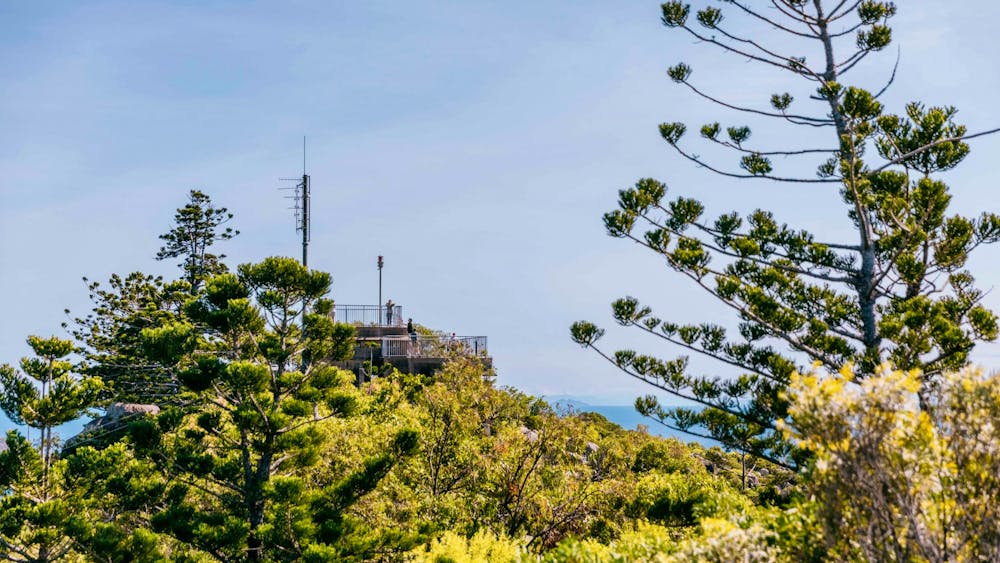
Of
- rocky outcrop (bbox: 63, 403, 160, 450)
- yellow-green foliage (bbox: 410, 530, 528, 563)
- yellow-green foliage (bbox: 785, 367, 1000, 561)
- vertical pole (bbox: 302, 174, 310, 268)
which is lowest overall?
yellow-green foliage (bbox: 410, 530, 528, 563)

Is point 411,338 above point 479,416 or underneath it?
above

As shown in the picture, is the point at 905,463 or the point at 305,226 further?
the point at 305,226

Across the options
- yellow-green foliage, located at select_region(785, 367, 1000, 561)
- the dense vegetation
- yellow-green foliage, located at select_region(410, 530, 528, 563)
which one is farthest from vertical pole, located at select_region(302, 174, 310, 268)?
yellow-green foliage, located at select_region(785, 367, 1000, 561)

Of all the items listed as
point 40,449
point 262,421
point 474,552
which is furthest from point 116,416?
point 474,552

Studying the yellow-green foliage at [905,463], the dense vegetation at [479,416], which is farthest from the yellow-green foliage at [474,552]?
the yellow-green foliage at [905,463]

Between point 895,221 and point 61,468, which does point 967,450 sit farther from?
point 61,468

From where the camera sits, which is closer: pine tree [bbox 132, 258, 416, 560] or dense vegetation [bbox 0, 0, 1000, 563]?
dense vegetation [bbox 0, 0, 1000, 563]

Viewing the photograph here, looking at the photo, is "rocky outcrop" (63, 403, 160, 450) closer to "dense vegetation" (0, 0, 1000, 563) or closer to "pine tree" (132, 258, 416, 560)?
"dense vegetation" (0, 0, 1000, 563)

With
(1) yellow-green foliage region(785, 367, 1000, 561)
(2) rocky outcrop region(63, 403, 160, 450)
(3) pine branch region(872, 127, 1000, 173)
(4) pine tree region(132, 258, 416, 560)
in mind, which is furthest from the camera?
(2) rocky outcrop region(63, 403, 160, 450)

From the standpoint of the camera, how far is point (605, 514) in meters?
14.3

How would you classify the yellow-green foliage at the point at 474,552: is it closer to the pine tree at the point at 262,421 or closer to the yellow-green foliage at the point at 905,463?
the pine tree at the point at 262,421

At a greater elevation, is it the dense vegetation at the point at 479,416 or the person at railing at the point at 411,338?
the person at railing at the point at 411,338

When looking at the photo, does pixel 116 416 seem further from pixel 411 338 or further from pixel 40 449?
pixel 40 449

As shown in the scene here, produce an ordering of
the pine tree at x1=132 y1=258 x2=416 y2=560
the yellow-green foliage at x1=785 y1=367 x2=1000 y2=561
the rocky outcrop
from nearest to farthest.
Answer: the yellow-green foliage at x1=785 y1=367 x2=1000 y2=561
the pine tree at x1=132 y1=258 x2=416 y2=560
the rocky outcrop
